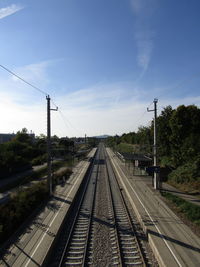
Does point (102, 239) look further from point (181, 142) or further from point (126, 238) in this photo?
point (181, 142)

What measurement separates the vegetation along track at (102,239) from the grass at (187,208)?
390 centimetres

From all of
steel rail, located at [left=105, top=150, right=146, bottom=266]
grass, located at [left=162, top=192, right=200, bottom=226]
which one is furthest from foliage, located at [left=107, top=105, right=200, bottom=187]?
steel rail, located at [left=105, top=150, right=146, bottom=266]

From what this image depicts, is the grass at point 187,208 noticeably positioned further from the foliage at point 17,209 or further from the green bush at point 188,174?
the foliage at point 17,209

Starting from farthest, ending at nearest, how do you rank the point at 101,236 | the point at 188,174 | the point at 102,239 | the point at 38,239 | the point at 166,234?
the point at 188,174 < the point at 101,236 < the point at 102,239 < the point at 166,234 < the point at 38,239

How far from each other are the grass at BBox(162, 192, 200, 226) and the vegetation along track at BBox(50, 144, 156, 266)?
12.8ft

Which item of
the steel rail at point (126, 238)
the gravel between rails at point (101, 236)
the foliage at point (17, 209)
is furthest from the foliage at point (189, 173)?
the foliage at point (17, 209)

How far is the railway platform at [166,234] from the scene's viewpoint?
10.1 metres

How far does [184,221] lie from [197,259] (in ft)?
15.7

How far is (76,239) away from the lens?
42.3ft

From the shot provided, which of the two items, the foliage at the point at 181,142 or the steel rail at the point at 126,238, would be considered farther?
the foliage at the point at 181,142

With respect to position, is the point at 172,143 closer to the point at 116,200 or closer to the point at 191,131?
the point at 191,131

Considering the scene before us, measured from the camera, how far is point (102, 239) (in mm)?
12859

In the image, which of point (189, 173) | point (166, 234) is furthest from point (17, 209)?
point (189, 173)

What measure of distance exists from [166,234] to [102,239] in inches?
145
